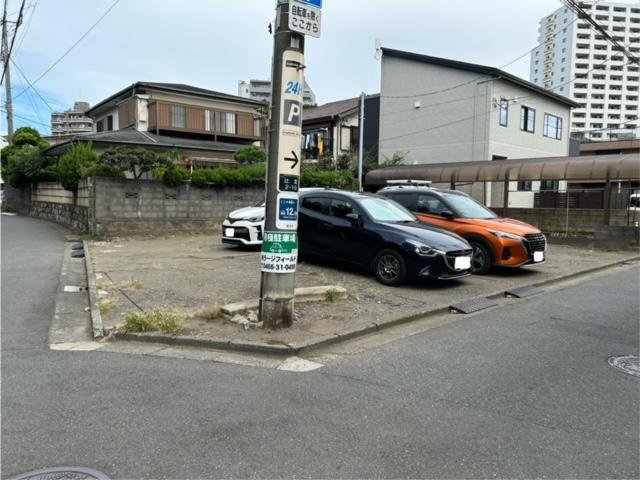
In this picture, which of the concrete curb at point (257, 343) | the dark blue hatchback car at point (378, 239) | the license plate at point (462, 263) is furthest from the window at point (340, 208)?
the concrete curb at point (257, 343)

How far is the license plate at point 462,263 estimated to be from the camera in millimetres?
7746

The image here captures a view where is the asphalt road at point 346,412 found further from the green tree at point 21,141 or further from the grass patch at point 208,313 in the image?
the green tree at point 21,141

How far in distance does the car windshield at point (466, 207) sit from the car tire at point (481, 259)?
75 cm

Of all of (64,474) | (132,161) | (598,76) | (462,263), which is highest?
(598,76)

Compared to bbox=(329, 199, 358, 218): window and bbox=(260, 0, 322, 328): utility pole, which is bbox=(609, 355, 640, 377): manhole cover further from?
bbox=(329, 199, 358, 218): window

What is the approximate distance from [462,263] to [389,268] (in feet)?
3.83

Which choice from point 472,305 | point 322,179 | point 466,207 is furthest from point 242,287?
point 322,179

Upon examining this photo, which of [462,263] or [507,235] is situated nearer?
[462,263]

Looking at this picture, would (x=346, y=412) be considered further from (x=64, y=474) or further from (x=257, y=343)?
(x=64, y=474)

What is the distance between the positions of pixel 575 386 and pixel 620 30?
88.6 metres

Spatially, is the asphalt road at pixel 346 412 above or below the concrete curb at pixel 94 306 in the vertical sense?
below

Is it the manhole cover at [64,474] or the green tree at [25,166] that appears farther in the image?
the green tree at [25,166]

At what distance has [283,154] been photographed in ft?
17.5

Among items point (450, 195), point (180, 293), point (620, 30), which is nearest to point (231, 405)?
point (180, 293)
